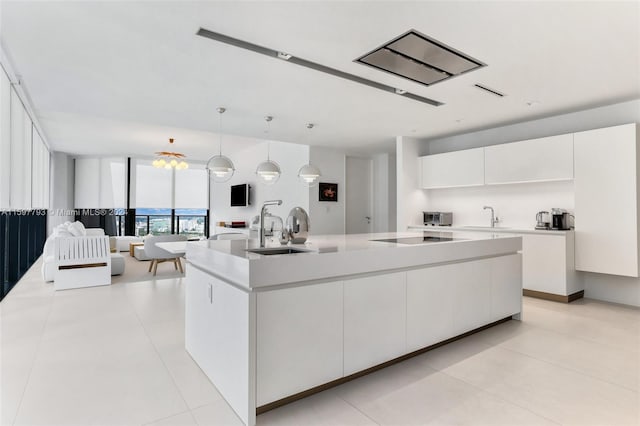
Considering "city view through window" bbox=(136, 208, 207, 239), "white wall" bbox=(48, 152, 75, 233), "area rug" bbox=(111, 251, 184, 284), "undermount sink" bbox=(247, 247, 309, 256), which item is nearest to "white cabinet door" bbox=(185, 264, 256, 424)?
"undermount sink" bbox=(247, 247, 309, 256)

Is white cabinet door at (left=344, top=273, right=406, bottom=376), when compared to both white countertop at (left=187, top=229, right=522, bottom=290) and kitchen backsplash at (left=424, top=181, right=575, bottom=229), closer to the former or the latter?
white countertop at (left=187, top=229, right=522, bottom=290)

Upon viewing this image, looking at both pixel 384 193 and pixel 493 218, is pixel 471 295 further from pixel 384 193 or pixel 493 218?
pixel 384 193

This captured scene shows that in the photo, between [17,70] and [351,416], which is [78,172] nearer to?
[17,70]

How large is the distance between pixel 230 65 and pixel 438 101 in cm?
255

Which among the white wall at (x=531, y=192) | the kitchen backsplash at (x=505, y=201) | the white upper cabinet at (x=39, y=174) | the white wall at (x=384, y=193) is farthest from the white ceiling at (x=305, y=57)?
the white upper cabinet at (x=39, y=174)

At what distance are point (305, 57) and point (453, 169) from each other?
376 cm

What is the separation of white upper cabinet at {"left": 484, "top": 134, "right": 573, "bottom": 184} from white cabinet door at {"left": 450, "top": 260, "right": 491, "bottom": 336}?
2337 mm

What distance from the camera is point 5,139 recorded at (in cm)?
427

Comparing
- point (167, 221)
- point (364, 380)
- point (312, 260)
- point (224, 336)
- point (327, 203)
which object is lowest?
point (364, 380)

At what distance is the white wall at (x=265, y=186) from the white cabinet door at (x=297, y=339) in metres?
5.25

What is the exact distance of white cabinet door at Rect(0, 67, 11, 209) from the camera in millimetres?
3879

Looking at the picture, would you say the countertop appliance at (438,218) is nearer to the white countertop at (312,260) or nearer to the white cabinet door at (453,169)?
the white cabinet door at (453,169)

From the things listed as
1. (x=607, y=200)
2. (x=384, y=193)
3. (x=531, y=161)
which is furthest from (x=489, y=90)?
(x=384, y=193)

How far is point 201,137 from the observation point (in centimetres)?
766
